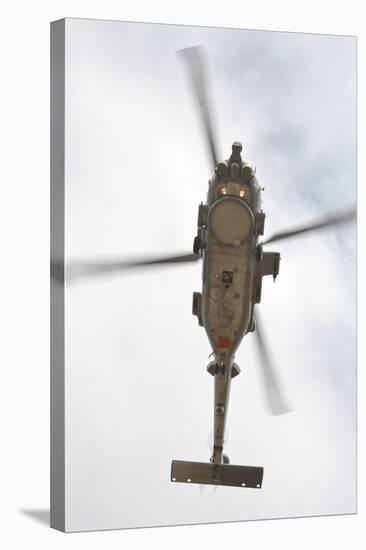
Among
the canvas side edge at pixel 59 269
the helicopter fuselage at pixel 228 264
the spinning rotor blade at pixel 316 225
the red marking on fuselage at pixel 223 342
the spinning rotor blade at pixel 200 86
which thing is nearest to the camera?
the helicopter fuselage at pixel 228 264

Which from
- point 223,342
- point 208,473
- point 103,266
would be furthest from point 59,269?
point 208,473

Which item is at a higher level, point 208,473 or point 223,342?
point 223,342

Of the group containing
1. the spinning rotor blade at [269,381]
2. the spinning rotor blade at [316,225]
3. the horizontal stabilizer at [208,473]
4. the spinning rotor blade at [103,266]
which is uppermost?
the spinning rotor blade at [316,225]

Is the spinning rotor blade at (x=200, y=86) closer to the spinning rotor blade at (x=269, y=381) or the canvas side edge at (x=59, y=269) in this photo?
the canvas side edge at (x=59, y=269)

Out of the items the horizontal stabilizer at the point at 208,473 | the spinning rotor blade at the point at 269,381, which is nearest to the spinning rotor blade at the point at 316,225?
the spinning rotor blade at the point at 269,381

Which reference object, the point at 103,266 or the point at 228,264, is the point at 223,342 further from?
the point at 103,266

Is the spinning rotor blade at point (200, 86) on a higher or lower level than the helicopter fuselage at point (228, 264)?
higher
